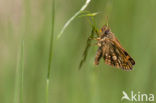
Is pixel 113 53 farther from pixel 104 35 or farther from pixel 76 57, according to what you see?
pixel 76 57

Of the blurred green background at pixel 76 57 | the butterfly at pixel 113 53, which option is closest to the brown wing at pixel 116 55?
the butterfly at pixel 113 53

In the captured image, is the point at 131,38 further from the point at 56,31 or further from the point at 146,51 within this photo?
the point at 56,31

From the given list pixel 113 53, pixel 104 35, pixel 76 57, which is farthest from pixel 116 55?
pixel 76 57

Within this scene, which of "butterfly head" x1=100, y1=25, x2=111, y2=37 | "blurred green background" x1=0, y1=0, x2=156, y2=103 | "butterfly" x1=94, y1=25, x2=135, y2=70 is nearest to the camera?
"butterfly head" x1=100, y1=25, x2=111, y2=37

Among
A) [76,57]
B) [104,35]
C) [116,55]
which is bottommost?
[76,57]

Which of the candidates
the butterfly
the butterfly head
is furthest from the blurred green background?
the butterfly head

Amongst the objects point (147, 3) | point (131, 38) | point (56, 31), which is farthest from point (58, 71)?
point (147, 3)

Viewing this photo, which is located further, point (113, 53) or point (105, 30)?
point (113, 53)

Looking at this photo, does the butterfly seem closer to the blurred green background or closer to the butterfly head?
the butterfly head
